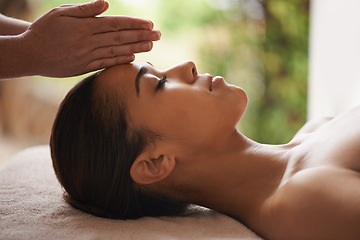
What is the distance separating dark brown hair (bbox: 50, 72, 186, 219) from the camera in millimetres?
1330

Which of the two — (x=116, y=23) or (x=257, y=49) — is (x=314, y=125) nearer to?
(x=116, y=23)

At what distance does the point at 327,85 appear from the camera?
250 centimetres

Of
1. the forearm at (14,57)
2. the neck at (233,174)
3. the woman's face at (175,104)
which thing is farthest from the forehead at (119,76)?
the neck at (233,174)

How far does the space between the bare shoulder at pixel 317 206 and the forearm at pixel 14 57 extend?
885mm

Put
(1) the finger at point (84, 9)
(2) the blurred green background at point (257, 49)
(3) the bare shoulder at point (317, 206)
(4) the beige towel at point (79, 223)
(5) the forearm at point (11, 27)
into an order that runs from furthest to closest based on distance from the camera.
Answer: (2) the blurred green background at point (257, 49) → (5) the forearm at point (11, 27) → (1) the finger at point (84, 9) → (4) the beige towel at point (79, 223) → (3) the bare shoulder at point (317, 206)

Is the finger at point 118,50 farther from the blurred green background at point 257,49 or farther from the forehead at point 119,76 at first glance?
the blurred green background at point 257,49

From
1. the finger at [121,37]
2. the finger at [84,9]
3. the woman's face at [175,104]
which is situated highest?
the finger at [84,9]

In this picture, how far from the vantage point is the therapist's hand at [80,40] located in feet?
4.48

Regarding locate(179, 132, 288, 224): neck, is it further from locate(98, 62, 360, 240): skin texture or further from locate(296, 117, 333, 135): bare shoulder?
locate(296, 117, 333, 135): bare shoulder

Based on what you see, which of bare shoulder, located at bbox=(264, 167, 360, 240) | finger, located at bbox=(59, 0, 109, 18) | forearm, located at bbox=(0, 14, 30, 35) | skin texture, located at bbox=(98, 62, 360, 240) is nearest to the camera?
bare shoulder, located at bbox=(264, 167, 360, 240)

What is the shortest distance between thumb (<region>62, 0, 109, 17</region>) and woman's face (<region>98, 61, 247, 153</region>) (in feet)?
0.66

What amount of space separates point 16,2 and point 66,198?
12.6ft

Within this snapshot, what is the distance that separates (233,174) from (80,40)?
0.68 metres

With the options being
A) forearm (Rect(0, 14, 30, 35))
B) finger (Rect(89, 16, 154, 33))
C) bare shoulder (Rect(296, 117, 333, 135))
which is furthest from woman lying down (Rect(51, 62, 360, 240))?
forearm (Rect(0, 14, 30, 35))
